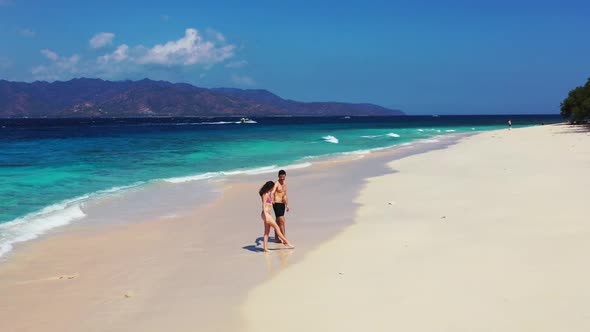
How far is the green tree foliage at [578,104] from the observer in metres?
56.0

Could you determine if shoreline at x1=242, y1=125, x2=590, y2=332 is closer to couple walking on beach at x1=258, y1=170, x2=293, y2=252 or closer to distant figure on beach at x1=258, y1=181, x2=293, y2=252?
distant figure on beach at x1=258, y1=181, x2=293, y2=252

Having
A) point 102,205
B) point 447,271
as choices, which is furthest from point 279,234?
point 102,205

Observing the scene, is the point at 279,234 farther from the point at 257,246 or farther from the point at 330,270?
the point at 330,270

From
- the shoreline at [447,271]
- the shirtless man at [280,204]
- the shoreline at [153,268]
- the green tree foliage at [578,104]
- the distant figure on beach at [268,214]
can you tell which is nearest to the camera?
the shoreline at [447,271]

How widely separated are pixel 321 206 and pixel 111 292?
25.3ft

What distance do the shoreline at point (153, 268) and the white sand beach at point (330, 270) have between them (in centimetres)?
3

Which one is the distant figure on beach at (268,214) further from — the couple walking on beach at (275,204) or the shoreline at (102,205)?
the shoreline at (102,205)

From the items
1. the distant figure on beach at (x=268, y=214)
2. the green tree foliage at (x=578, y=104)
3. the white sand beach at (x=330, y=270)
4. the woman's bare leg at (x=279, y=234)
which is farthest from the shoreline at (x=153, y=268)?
the green tree foliage at (x=578, y=104)

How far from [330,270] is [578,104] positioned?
62.1 m

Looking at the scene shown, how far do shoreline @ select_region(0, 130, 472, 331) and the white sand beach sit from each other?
3cm

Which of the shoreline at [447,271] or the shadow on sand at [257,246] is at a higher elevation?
the shoreline at [447,271]

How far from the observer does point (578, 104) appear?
60.8m

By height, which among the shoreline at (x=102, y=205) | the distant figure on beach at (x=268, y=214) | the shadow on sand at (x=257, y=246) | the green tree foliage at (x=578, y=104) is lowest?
the shoreline at (x=102, y=205)

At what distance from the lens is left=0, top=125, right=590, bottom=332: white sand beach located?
6367 mm
